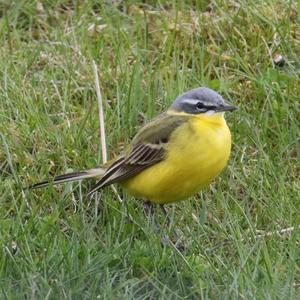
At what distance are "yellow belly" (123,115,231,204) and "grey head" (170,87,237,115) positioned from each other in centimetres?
6

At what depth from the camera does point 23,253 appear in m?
6.06

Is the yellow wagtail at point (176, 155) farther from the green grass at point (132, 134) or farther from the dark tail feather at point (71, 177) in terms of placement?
the green grass at point (132, 134)

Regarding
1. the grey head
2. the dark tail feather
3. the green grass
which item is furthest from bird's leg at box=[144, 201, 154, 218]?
the grey head

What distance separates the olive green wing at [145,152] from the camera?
6785 mm

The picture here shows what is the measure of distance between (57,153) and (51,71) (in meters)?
1.05

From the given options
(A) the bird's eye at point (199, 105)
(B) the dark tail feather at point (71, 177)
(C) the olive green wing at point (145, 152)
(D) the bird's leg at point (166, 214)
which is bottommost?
(D) the bird's leg at point (166, 214)

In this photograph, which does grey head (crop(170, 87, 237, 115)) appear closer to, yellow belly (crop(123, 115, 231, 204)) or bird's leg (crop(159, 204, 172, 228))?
yellow belly (crop(123, 115, 231, 204))

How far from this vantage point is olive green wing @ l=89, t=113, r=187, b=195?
6.79 meters

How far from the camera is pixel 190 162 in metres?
6.54

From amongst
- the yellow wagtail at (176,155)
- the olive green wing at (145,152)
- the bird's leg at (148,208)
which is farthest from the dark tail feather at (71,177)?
the bird's leg at (148,208)

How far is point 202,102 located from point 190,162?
0.43 meters

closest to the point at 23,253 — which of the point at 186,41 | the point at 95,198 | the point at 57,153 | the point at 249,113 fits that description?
the point at 95,198

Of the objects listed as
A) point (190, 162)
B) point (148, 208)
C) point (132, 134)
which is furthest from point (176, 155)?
point (132, 134)

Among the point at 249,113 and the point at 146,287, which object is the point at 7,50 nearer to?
the point at 249,113
